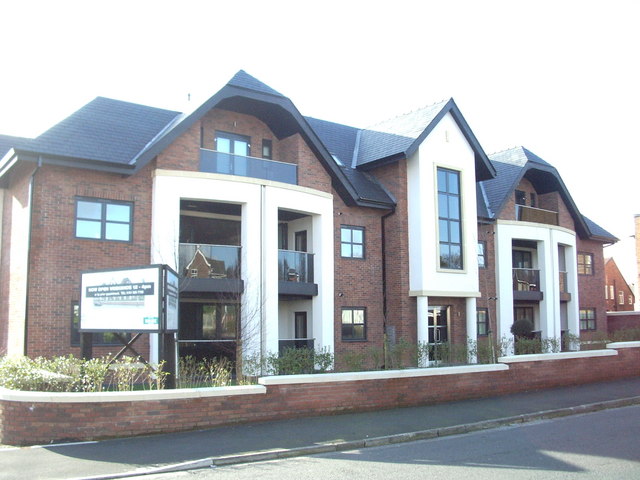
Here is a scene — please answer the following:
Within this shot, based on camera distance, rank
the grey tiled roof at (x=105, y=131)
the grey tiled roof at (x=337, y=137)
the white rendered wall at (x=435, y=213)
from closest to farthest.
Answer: the grey tiled roof at (x=105, y=131)
the white rendered wall at (x=435, y=213)
the grey tiled roof at (x=337, y=137)

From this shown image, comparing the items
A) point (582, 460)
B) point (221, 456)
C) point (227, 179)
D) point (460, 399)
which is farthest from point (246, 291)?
point (582, 460)

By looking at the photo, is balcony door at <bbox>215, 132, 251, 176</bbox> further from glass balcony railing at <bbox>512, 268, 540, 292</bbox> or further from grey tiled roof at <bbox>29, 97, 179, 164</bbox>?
glass balcony railing at <bbox>512, 268, 540, 292</bbox>

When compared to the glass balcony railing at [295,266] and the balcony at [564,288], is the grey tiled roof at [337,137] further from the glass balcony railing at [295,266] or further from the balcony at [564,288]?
the balcony at [564,288]

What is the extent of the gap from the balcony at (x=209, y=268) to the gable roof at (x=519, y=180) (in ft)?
37.2

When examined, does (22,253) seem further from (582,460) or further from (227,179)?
(582,460)

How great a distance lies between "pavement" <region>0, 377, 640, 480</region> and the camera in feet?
28.9

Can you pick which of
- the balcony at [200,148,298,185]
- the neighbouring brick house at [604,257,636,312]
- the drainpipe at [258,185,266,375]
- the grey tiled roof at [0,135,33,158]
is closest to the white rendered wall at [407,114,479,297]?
the balcony at [200,148,298,185]

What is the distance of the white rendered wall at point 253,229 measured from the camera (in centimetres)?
1744

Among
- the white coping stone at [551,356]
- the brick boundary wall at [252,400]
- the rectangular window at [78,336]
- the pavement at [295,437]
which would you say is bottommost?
the pavement at [295,437]

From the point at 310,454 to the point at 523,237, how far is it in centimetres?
1940

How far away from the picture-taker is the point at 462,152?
24.1m

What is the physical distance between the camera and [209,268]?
708 inches

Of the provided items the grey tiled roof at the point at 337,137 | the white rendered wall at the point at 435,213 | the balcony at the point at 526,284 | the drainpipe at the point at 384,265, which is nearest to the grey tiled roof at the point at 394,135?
the grey tiled roof at the point at 337,137

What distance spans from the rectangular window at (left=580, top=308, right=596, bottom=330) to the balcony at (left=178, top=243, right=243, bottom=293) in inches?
778
